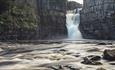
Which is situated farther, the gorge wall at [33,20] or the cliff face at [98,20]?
the cliff face at [98,20]

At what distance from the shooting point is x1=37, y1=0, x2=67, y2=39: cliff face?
5462cm

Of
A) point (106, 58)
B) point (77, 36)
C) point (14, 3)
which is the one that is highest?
point (14, 3)

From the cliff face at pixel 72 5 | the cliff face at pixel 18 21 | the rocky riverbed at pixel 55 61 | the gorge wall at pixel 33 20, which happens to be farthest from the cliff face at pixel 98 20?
the rocky riverbed at pixel 55 61

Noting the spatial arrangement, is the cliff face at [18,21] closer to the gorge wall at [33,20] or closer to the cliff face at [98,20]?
the gorge wall at [33,20]

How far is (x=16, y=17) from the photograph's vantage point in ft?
146

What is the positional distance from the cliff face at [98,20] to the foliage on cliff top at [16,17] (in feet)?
45.2

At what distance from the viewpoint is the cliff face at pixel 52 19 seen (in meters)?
54.6

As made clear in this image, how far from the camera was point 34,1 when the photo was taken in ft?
174

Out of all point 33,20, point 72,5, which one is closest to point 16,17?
point 33,20

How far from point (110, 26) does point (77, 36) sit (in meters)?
8.12

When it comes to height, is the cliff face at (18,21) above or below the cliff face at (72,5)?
below

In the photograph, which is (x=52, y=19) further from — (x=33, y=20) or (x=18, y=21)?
(x=18, y=21)

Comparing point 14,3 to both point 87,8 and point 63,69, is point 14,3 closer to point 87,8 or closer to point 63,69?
point 87,8

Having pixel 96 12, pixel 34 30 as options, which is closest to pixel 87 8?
pixel 96 12
